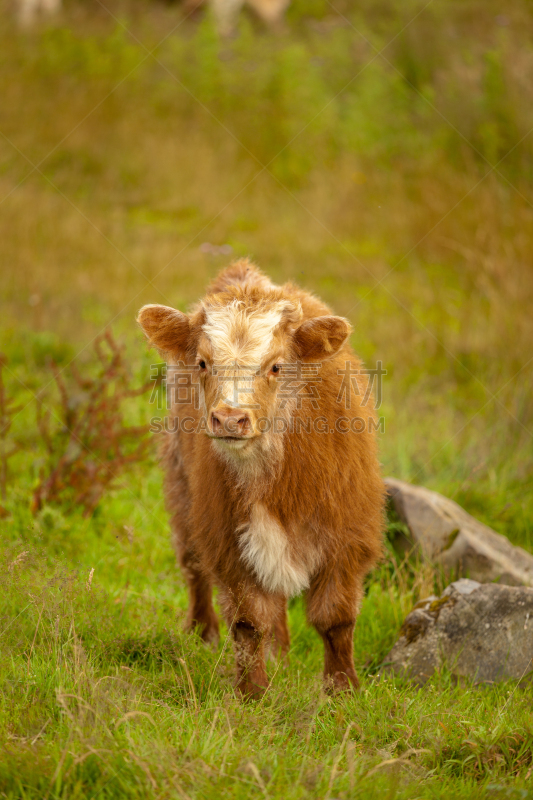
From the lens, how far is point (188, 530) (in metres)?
4.56

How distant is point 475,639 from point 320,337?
5.93 ft

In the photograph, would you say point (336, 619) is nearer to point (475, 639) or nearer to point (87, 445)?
point (475, 639)

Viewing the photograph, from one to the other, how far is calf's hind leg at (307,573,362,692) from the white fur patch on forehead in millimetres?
1200

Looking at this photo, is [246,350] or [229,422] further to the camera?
[246,350]

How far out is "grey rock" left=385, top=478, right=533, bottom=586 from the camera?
184 inches

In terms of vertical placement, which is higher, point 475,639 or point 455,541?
point 455,541

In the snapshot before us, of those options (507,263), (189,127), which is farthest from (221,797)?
(189,127)

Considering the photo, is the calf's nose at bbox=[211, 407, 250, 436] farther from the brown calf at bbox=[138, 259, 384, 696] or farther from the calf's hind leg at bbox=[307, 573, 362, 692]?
the calf's hind leg at bbox=[307, 573, 362, 692]

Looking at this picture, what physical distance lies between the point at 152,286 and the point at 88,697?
709cm

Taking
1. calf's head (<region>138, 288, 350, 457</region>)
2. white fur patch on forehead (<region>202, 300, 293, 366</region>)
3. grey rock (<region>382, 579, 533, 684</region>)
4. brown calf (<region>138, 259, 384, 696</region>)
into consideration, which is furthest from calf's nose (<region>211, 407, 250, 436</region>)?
grey rock (<region>382, 579, 533, 684</region>)

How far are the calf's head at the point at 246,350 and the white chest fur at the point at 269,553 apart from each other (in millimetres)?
351

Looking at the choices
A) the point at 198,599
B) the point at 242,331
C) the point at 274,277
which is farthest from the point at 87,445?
the point at 274,277

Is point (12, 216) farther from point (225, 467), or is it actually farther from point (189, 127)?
point (225, 467)

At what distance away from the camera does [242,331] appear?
11.5 feet
